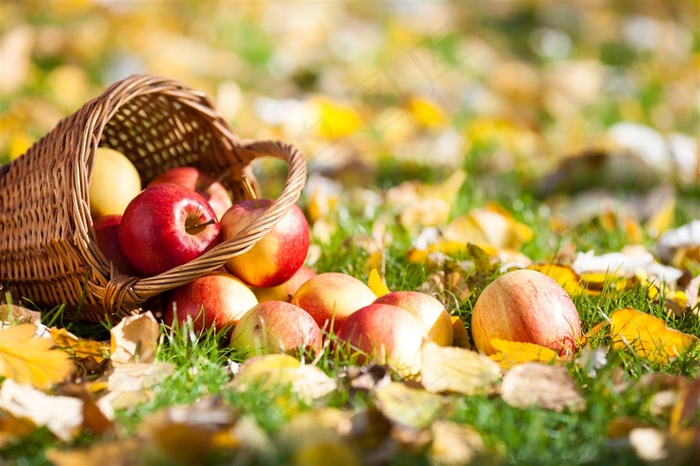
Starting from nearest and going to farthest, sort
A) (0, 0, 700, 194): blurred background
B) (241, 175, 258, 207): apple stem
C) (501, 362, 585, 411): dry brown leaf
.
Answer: (501, 362, 585, 411): dry brown leaf, (241, 175, 258, 207): apple stem, (0, 0, 700, 194): blurred background

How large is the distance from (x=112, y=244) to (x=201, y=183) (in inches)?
13.3

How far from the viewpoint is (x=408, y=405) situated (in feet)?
4.65

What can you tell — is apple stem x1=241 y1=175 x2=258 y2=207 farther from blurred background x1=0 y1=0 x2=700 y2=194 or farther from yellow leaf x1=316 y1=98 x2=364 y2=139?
yellow leaf x1=316 y1=98 x2=364 y2=139

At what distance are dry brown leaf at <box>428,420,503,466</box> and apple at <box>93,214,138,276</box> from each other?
96 centimetres

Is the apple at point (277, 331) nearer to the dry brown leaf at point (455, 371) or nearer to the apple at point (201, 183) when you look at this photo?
the dry brown leaf at point (455, 371)

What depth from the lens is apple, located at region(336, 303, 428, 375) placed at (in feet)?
5.55

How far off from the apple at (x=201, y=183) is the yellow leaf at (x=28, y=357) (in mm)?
652

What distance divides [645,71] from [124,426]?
5026 mm

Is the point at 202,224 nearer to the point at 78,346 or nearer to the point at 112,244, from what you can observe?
the point at 112,244

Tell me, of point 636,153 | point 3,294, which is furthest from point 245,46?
point 3,294

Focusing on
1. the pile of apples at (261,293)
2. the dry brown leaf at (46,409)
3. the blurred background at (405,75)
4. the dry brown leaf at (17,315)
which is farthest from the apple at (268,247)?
the blurred background at (405,75)

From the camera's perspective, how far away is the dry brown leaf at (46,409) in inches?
54.7

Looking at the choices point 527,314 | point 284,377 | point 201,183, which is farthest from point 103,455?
point 201,183

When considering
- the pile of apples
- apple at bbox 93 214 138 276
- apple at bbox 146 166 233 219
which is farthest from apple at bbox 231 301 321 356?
apple at bbox 146 166 233 219
